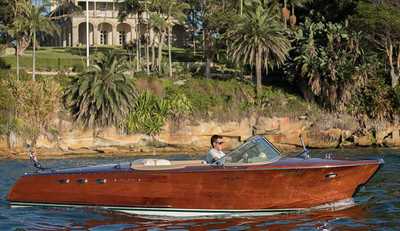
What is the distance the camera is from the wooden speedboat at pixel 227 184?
46.0 feet

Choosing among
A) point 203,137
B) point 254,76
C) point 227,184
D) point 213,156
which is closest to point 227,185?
point 227,184

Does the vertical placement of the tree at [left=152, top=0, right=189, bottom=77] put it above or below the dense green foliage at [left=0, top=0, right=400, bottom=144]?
above

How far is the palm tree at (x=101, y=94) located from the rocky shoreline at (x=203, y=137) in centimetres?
94

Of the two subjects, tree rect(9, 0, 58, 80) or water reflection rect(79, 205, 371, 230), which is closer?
water reflection rect(79, 205, 371, 230)

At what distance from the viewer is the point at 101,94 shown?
45.9 meters

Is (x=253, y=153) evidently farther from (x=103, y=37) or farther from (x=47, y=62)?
(x=103, y=37)

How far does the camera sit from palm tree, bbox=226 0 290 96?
52.0m

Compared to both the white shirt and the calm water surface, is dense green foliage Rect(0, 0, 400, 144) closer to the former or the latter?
the calm water surface

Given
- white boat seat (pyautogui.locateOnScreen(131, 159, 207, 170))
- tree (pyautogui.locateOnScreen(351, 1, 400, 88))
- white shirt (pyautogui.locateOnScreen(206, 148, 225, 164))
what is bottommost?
white boat seat (pyautogui.locateOnScreen(131, 159, 207, 170))

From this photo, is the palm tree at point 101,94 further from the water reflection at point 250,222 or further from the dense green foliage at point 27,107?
the water reflection at point 250,222

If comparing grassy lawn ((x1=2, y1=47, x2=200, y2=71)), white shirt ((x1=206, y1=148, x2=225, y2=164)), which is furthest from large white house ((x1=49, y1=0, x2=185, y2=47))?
white shirt ((x1=206, y1=148, x2=225, y2=164))

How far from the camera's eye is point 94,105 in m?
46.3

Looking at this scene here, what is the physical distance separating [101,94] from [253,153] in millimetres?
32486

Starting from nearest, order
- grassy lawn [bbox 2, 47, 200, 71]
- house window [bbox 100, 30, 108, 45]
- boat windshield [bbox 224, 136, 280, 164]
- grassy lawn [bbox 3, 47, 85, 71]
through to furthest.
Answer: boat windshield [bbox 224, 136, 280, 164]
grassy lawn [bbox 3, 47, 85, 71]
grassy lawn [bbox 2, 47, 200, 71]
house window [bbox 100, 30, 108, 45]
